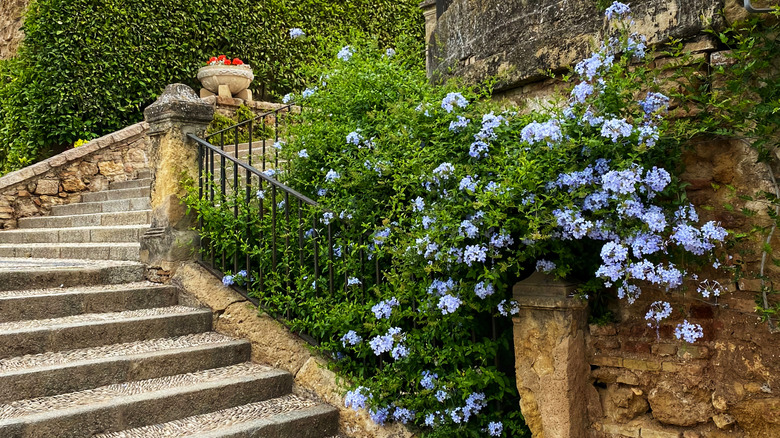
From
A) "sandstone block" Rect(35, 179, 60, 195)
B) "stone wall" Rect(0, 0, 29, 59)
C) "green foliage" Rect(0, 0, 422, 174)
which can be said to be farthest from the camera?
"stone wall" Rect(0, 0, 29, 59)

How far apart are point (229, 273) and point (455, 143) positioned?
1.99 m

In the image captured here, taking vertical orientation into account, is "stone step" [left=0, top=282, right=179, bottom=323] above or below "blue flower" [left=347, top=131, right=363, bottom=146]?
below

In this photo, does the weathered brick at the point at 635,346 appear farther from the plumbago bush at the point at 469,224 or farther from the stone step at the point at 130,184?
the stone step at the point at 130,184

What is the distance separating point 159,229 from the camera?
482 cm

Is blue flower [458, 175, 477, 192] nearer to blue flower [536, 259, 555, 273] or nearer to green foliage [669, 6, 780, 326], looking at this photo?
blue flower [536, 259, 555, 273]

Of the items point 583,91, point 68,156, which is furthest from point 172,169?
point 68,156

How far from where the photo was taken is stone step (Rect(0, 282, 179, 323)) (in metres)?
3.99

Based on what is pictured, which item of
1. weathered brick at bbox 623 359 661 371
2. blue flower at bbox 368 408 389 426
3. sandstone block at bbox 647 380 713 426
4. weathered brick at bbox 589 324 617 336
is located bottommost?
blue flower at bbox 368 408 389 426

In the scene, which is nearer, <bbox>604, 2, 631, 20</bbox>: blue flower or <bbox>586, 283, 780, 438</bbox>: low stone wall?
<bbox>586, 283, 780, 438</bbox>: low stone wall

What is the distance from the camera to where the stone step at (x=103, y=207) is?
696cm

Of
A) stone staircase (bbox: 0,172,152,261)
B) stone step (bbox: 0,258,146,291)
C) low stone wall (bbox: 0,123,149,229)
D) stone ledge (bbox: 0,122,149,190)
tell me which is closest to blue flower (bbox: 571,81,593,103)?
stone step (bbox: 0,258,146,291)

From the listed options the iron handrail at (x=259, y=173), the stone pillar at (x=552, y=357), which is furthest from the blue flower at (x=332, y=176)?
the stone pillar at (x=552, y=357)

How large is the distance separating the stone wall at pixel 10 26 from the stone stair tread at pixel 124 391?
10.6 meters

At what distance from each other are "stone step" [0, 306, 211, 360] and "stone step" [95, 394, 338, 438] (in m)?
0.88
